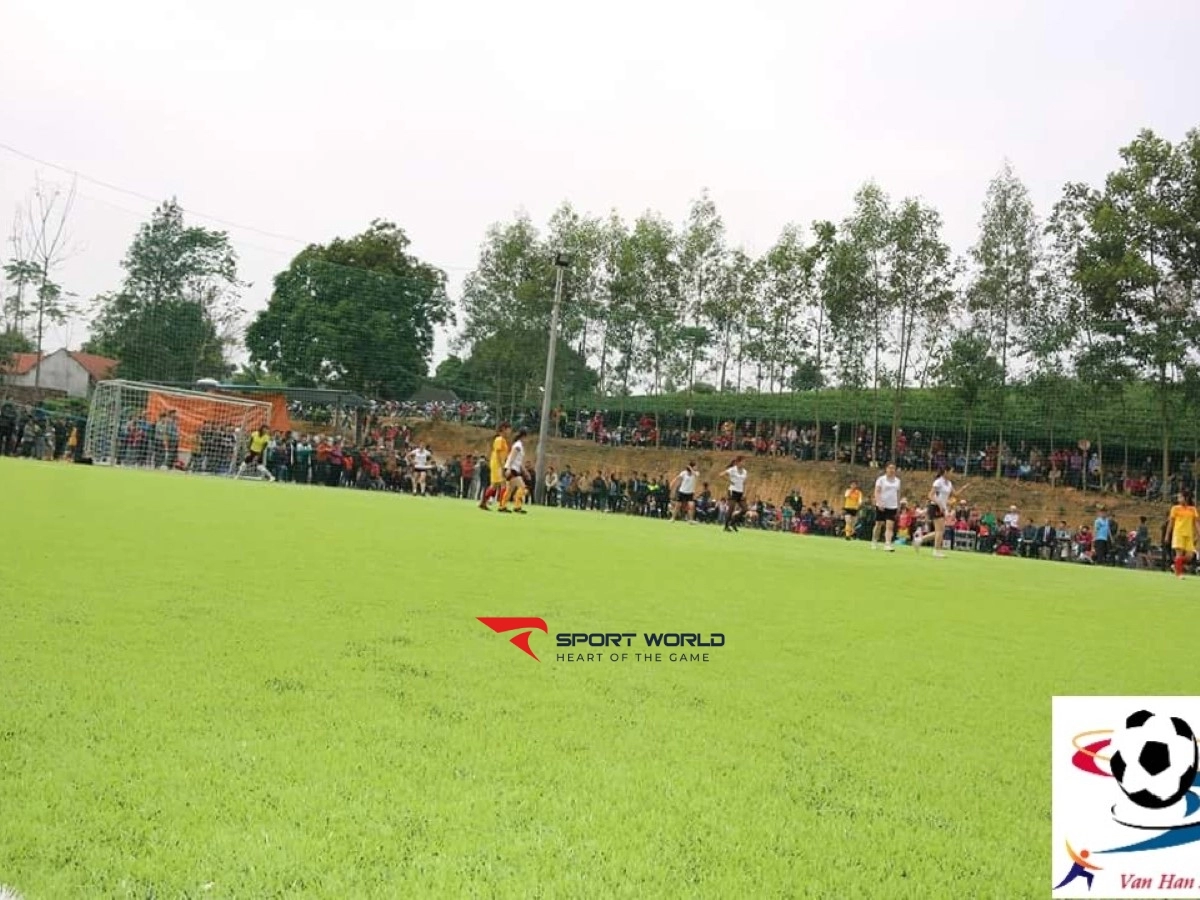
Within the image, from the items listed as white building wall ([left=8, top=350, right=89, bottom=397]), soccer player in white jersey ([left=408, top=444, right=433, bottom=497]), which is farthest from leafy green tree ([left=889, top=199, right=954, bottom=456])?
white building wall ([left=8, top=350, right=89, bottom=397])

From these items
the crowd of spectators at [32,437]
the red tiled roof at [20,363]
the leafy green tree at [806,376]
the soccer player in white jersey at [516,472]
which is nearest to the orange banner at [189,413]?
the crowd of spectators at [32,437]

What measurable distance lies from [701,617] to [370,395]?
138ft

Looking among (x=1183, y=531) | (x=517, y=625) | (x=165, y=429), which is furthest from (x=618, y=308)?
(x=517, y=625)

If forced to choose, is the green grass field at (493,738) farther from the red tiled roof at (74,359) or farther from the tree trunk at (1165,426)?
the red tiled roof at (74,359)

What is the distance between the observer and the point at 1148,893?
2.56 metres

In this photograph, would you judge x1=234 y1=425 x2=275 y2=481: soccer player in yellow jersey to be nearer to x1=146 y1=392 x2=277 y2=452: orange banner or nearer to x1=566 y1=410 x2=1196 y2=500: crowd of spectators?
x1=146 y1=392 x2=277 y2=452: orange banner

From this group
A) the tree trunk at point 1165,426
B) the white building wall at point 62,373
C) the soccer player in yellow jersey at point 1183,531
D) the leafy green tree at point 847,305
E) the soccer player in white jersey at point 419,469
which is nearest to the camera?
the soccer player in yellow jersey at point 1183,531

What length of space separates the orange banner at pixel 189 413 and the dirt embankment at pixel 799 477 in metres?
11.2

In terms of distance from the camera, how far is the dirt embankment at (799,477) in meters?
32.2

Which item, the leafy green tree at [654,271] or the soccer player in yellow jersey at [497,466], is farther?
the leafy green tree at [654,271]

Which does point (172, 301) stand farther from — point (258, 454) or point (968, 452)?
point (968, 452)

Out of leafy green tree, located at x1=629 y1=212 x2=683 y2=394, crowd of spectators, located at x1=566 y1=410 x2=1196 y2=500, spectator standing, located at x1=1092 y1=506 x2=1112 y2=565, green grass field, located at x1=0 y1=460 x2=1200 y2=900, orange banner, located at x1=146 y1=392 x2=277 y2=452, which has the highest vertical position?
leafy green tree, located at x1=629 y1=212 x2=683 y2=394

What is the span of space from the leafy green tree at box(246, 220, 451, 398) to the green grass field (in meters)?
38.1

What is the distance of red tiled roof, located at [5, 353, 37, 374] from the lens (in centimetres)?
5256
